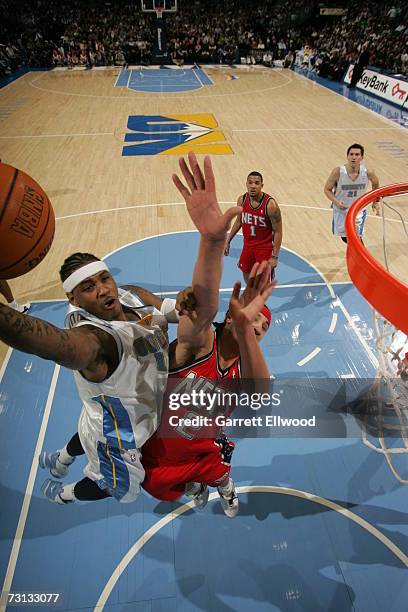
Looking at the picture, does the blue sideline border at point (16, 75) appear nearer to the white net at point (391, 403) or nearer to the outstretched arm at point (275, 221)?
the outstretched arm at point (275, 221)

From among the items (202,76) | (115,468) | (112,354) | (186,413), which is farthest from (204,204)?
(202,76)

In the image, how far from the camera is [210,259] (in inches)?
76.2

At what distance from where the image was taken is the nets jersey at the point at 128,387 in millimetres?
2090

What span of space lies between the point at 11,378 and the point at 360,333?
3.93 m

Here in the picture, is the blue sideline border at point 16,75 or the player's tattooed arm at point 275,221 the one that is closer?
the player's tattooed arm at point 275,221

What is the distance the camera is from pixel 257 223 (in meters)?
4.65

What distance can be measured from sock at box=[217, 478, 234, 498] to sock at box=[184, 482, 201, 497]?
0.56 feet

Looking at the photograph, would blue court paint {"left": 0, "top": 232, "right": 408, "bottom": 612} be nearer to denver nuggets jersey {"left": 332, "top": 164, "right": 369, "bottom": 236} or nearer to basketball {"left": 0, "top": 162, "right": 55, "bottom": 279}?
basketball {"left": 0, "top": 162, "right": 55, "bottom": 279}

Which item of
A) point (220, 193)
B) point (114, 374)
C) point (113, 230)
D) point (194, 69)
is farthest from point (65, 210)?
point (194, 69)

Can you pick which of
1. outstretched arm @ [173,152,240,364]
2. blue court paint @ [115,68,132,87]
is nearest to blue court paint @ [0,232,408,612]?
outstretched arm @ [173,152,240,364]

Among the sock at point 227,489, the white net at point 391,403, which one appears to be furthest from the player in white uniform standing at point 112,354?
the white net at point 391,403

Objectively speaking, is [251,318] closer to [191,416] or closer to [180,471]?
[191,416]

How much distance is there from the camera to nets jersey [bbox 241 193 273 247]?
4.55 m

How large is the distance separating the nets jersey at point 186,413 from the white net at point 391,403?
1.67 metres
